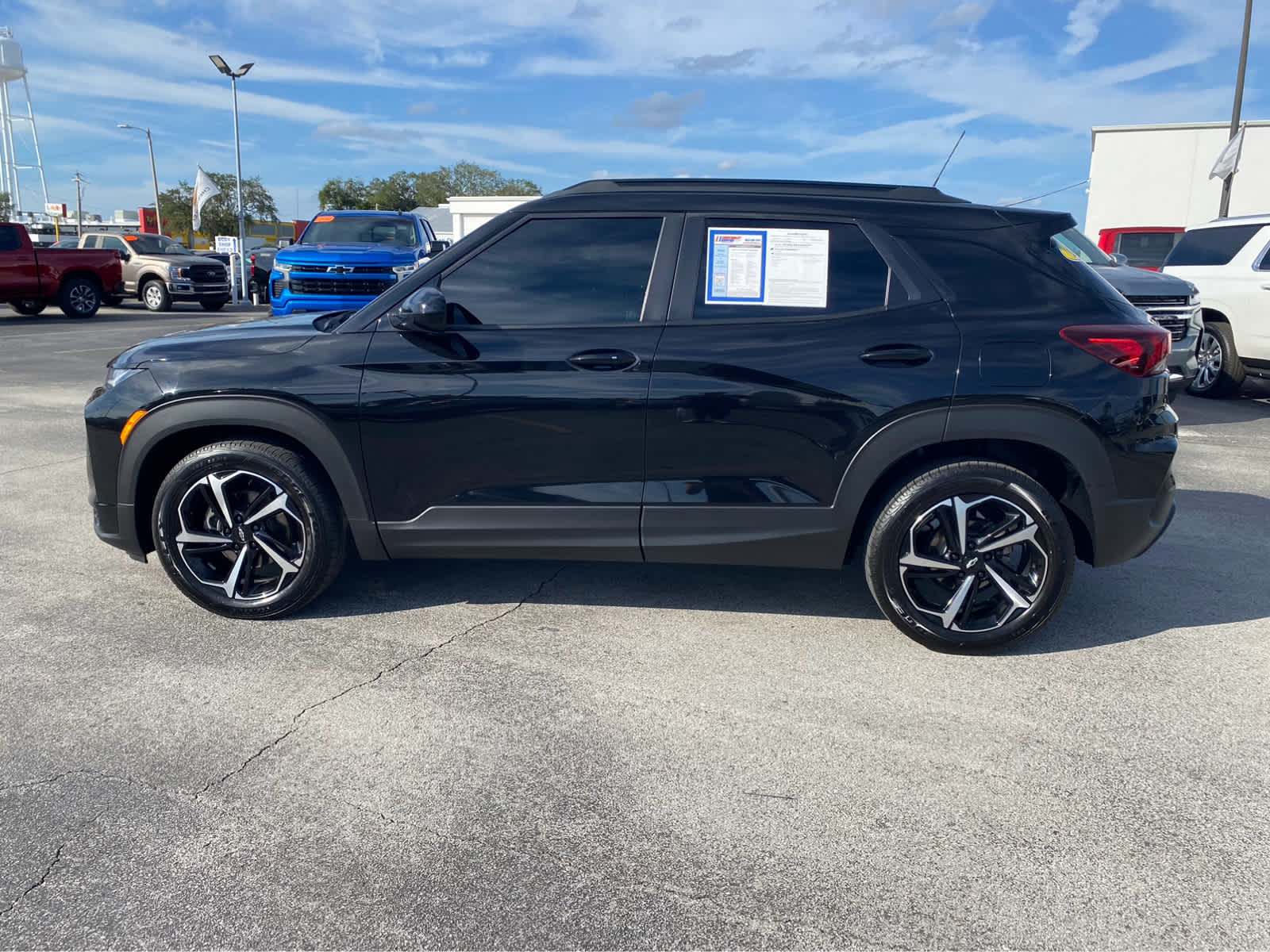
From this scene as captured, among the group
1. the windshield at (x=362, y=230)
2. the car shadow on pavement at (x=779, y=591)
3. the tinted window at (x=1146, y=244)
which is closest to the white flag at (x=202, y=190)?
the windshield at (x=362, y=230)

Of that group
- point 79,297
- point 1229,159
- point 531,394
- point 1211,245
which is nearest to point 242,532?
point 531,394

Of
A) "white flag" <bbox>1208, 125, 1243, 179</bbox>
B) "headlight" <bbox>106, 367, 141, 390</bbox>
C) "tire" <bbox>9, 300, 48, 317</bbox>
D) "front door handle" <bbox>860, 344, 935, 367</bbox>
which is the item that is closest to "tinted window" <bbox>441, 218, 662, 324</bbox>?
"front door handle" <bbox>860, 344, 935, 367</bbox>

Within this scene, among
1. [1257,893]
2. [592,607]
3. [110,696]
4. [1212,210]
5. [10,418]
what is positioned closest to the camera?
[1257,893]

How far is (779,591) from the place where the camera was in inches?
179

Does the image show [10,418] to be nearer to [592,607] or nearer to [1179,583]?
[592,607]

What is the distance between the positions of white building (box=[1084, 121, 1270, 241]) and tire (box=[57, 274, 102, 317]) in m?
27.9

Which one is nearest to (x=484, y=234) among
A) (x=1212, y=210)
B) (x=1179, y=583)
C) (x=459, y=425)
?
(x=459, y=425)

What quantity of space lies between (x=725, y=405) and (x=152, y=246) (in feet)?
84.5

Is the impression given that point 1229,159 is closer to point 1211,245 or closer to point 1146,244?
point 1146,244

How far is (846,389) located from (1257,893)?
2.01 metres

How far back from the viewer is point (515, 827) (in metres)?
2.66

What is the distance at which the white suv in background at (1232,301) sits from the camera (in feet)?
34.8

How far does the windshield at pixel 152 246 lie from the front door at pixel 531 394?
24.0 m

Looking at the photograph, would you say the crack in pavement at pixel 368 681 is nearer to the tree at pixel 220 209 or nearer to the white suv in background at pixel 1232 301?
the white suv in background at pixel 1232 301
